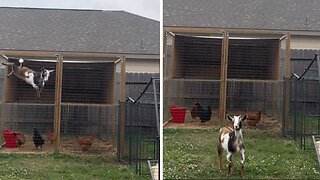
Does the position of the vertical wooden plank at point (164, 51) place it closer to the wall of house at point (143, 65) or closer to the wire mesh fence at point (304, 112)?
the wall of house at point (143, 65)

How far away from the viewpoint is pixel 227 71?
571 cm

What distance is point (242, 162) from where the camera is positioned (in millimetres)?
5352

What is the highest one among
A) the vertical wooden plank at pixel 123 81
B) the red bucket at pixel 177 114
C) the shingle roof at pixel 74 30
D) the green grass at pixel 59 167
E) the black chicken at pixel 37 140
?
the shingle roof at pixel 74 30

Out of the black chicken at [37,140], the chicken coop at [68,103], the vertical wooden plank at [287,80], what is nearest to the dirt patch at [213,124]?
the vertical wooden plank at [287,80]

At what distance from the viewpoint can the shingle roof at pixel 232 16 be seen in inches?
226

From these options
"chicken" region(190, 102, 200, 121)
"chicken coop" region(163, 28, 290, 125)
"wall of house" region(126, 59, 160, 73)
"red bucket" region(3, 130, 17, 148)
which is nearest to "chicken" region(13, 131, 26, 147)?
"red bucket" region(3, 130, 17, 148)

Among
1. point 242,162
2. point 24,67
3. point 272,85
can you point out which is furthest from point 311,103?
point 24,67

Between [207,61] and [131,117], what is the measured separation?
3.36ft

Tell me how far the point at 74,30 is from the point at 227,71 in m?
1.89

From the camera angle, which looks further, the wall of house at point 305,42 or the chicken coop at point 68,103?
the chicken coop at point 68,103

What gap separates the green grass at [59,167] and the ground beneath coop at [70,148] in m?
0.06

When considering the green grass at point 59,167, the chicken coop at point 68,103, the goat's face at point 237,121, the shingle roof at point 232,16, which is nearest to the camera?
the goat's face at point 237,121

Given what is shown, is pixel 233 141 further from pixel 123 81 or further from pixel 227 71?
pixel 123 81

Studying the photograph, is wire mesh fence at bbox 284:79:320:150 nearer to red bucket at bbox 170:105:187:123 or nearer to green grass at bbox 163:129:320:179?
green grass at bbox 163:129:320:179
